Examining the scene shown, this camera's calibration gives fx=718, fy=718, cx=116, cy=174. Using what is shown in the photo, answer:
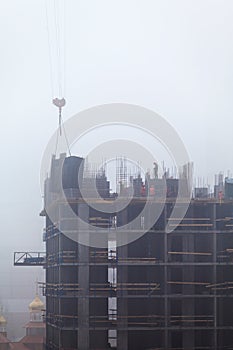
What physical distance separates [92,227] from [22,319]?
1306mm

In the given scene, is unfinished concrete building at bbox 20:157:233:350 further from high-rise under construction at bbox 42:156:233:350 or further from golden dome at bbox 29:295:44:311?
golden dome at bbox 29:295:44:311

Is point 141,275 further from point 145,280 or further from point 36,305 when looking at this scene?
point 36,305

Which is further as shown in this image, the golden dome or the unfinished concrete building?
the golden dome

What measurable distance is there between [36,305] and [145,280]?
3.44 ft

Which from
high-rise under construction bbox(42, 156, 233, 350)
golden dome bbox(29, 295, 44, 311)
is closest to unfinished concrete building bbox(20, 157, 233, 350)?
high-rise under construction bbox(42, 156, 233, 350)

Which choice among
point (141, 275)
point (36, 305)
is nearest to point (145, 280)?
point (141, 275)

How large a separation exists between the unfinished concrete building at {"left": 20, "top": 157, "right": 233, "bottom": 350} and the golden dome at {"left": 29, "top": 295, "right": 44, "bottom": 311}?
53 cm

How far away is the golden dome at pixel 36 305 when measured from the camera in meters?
5.23

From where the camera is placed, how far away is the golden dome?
5.23m

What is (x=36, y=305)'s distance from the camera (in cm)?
529

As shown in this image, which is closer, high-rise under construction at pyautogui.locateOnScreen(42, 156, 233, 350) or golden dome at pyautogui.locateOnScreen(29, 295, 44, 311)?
high-rise under construction at pyautogui.locateOnScreen(42, 156, 233, 350)

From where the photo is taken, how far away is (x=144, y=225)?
183 inches

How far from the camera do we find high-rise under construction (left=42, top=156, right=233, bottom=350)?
4582mm

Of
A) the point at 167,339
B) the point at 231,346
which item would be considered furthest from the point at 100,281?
the point at 231,346
